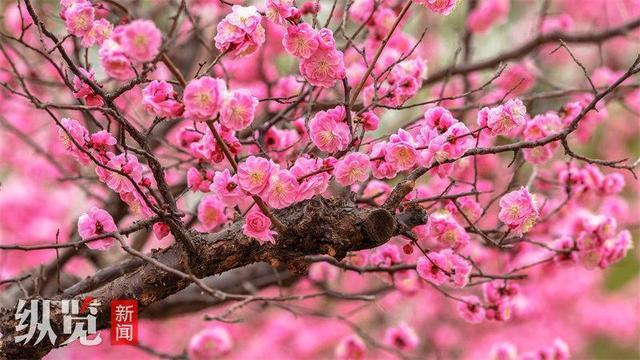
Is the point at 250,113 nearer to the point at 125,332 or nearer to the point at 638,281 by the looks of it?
the point at 125,332

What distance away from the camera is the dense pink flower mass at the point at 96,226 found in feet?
8.11

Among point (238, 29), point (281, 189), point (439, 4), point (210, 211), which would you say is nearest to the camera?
point (238, 29)

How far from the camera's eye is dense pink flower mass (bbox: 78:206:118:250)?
2471 mm

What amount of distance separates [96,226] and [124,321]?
355mm

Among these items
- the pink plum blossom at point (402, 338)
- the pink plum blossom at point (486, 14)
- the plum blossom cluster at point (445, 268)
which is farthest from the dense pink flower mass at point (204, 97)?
the pink plum blossom at point (486, 14)

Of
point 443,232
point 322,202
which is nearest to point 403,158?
point 322,202

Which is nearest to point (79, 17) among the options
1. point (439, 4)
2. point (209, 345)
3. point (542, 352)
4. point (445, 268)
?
point (439, 4)

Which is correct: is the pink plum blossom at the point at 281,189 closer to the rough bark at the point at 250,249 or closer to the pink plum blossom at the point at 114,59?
the rough bark at the point at 250,249

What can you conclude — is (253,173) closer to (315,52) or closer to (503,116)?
(315,52)

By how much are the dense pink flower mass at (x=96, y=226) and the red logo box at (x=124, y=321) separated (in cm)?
20

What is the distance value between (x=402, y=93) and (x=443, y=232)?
1.77ft

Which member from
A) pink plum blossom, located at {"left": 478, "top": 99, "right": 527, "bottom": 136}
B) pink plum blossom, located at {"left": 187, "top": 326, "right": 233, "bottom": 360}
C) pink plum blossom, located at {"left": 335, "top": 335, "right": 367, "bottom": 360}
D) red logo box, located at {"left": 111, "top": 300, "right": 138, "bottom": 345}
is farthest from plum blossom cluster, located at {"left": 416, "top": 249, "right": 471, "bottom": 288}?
pink plum blossom, located at {"left": 187, "top": 326, "right": 233, "bottom": 360}

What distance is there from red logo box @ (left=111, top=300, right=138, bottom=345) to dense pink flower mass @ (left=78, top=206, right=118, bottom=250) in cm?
20

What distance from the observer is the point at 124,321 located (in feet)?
8.53
